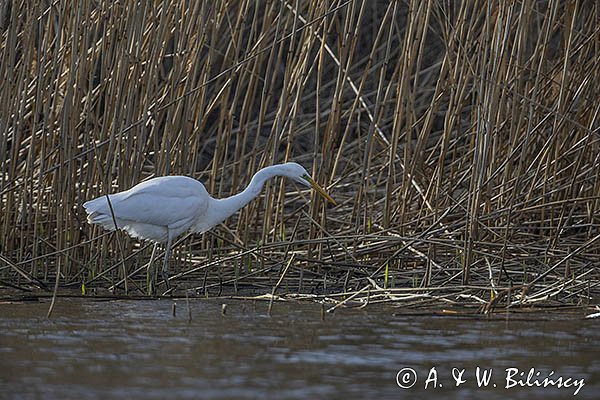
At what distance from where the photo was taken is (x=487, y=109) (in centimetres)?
522

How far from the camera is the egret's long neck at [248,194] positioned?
5902 mm

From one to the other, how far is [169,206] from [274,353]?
2185mm

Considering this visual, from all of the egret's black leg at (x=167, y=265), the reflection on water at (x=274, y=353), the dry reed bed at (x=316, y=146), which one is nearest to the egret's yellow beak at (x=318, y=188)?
the dry reed bed at (x=316, y=146)

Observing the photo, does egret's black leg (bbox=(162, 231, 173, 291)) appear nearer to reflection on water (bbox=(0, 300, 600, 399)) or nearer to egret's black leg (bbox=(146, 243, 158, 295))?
egret's black leg (bbox=(146, 243, 158, 295))

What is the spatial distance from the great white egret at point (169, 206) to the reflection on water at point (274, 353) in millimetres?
836

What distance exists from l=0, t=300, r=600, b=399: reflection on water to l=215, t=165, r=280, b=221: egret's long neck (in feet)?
3.71

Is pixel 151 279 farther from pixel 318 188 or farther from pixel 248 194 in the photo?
pixel 318 188

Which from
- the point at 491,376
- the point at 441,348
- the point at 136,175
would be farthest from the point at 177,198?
the point at 491,376

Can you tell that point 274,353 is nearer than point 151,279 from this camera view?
Yes

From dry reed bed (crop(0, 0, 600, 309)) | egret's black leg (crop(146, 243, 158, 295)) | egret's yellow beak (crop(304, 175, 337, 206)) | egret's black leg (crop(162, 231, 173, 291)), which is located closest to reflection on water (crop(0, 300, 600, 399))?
egret's black leg (crop(146, 243, 158, 295))

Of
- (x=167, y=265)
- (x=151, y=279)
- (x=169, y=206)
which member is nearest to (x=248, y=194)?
(x=169, y=206)

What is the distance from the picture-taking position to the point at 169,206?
583cm

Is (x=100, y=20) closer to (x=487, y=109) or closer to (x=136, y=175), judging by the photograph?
(x=136, y=175)

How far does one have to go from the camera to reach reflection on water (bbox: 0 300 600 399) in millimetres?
3223
